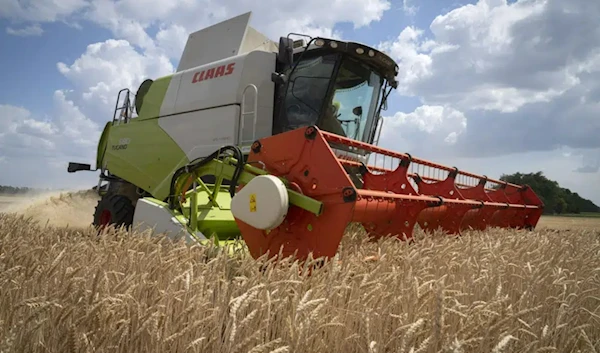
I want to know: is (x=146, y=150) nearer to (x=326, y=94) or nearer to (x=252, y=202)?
(x=326, y=94)

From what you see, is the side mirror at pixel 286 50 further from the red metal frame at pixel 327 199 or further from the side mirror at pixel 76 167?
the side mirror at pixel 76 167

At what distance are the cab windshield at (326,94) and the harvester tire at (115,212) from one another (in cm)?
229

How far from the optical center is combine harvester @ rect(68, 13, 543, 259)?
103 inches

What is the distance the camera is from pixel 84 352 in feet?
3.82

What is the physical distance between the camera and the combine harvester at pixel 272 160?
2604mm

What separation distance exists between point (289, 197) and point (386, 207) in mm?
700

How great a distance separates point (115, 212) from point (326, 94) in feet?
10.1

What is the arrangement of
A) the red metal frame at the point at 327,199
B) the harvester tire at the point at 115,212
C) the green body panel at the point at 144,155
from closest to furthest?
the red metal frame at the point at 327,199
the harvester tire at the point at 115,212
the green body panel at the point at 144,155

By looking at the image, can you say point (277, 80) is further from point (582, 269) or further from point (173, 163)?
point (582, 269)

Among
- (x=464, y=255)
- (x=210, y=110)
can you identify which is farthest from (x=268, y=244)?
(x=210, y=110)

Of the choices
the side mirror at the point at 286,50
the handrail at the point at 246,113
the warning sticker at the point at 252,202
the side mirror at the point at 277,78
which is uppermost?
the side mirror at the point at 286,50

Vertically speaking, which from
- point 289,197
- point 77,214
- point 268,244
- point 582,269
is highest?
point 289,197

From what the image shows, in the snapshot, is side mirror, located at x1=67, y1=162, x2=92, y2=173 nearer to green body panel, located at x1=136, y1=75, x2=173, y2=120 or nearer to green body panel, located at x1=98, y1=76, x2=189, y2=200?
green body panel, located at x1=98, y1=76, x2=189, y2=200

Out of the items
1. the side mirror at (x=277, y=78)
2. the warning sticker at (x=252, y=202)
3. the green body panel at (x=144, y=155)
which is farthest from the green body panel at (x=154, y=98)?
the warning sticker at (x=252, y=202)
